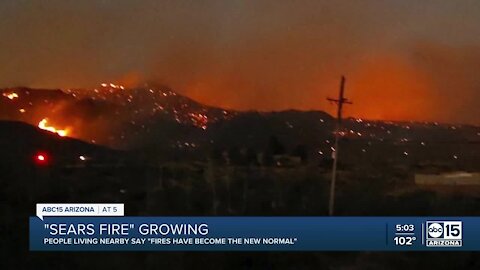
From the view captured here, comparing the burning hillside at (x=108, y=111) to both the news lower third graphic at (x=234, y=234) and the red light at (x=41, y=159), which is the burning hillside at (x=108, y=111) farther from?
A: the news lower third graphic at (x=234, y=234)

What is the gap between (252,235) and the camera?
602 cm

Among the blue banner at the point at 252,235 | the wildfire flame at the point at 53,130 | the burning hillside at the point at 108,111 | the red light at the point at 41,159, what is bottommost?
the blue banner at the point at 252,235

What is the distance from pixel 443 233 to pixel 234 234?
166cm

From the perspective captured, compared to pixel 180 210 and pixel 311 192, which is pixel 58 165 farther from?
pixel 311 192

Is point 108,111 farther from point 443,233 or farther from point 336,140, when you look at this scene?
point 443,233

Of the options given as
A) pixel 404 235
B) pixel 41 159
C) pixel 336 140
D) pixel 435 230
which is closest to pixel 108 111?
pixel 41 159

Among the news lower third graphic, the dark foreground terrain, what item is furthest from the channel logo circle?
the dark foreground terrain

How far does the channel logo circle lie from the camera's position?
6.00 meters

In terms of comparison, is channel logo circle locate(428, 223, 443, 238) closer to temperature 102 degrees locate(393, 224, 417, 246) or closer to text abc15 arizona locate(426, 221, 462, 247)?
text abc15 arizona locate(426, 221, 462, 247)

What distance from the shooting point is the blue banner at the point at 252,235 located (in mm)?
5977

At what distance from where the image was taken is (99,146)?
8086 mm

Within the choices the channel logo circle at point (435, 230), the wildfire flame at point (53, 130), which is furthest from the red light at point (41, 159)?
the channel logo circle at point (435, 230)
